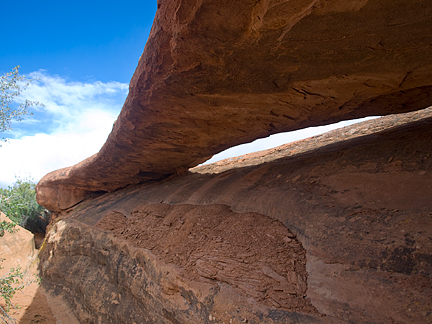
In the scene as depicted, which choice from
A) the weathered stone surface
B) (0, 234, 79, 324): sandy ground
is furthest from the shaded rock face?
the weathered stone surface

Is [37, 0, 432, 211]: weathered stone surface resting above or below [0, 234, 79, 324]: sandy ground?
above

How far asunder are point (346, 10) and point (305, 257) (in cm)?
184

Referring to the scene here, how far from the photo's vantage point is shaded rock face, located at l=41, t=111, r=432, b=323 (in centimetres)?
165

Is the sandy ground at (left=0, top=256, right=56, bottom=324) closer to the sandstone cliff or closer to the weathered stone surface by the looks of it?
the sandstone cliff

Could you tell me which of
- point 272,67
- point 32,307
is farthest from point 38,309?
point 272,67

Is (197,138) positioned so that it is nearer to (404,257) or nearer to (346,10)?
(346,10)

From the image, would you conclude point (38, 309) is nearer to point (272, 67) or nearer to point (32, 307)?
point (32, 307)

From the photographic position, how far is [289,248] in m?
2.25

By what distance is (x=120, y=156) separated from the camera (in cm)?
520

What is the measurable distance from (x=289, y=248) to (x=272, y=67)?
166 cm

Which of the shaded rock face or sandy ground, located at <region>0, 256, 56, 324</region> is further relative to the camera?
sandy ground, located at <region>0, 256, 56, 324</region>

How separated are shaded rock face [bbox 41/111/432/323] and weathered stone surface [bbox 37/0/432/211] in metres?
0.67

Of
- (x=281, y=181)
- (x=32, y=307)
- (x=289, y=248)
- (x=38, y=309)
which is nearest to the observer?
(x=289, y=248)

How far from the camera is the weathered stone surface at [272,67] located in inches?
66.6
